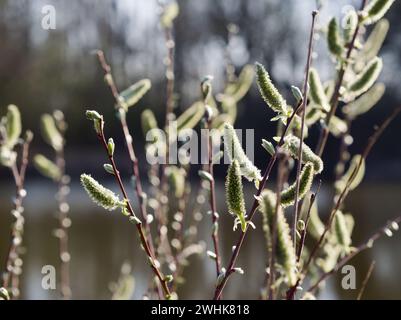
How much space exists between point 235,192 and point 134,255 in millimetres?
3961

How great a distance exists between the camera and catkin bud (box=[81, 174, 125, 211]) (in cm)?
56

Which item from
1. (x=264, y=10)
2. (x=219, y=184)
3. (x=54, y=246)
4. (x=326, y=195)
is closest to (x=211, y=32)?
(x=264, y=10)

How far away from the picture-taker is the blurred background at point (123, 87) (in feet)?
15.0

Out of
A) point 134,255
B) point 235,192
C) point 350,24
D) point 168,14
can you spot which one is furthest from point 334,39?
point 134,255

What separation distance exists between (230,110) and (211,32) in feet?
32.4

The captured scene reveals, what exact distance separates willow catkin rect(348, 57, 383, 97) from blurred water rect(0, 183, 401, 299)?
203cm

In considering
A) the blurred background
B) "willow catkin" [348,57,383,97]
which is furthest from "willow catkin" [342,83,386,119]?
the blurred background

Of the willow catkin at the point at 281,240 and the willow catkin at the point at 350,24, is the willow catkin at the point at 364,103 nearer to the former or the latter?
the willow catkin at the point at 350,24

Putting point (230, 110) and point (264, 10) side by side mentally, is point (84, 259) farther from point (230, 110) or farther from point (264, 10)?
point (264, 10)

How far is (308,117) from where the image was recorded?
774 mm

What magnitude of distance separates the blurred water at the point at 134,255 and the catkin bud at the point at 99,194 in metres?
2.21

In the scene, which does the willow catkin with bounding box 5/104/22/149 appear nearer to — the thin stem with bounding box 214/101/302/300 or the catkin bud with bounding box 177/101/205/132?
the catkin bud with bounding box 177/101/205/132

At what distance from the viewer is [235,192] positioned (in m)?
0.53
